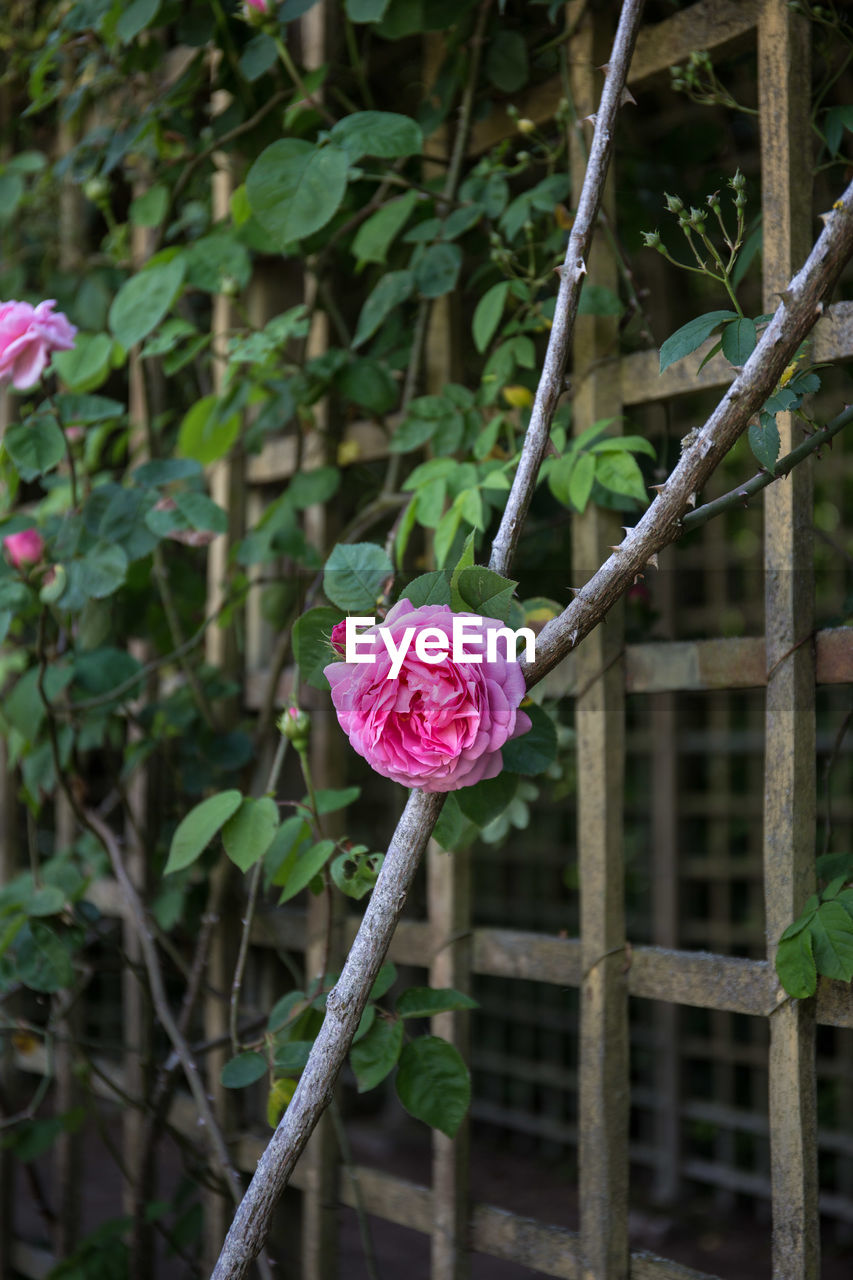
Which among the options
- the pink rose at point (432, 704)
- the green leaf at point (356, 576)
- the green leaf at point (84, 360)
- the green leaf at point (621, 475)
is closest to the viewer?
the pink rose at point (432, 704)

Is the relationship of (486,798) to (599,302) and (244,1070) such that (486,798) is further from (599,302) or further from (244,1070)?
(599,302)

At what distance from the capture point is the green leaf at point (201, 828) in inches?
43.9

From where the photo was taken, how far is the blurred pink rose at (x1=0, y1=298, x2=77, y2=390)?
47.1 inches

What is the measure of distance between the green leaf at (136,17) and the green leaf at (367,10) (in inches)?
10.1

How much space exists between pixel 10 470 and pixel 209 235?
0.43m

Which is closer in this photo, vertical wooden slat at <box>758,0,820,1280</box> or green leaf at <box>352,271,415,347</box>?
vertical wooden slat at <box>758,0,820,1280</box>

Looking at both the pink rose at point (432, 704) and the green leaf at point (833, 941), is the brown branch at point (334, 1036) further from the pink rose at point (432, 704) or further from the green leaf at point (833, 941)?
the green leaf at point (833, 941)

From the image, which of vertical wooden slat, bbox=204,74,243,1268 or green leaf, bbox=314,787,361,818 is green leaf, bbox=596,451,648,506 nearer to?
green leaf, bbox=314,787,361,818

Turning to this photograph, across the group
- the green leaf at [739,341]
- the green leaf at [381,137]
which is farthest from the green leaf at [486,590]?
the green leaf at [381,137]

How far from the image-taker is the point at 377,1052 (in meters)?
1.06

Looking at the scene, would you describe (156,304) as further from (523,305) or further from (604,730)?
(604,730)

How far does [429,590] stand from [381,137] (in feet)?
1.99

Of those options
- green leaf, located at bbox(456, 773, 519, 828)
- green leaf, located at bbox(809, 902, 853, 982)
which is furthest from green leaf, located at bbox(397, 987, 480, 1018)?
green leaf, located at bbox(809, 902, 853, 982)

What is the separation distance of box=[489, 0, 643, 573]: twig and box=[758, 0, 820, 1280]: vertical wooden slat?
7.8 inches
